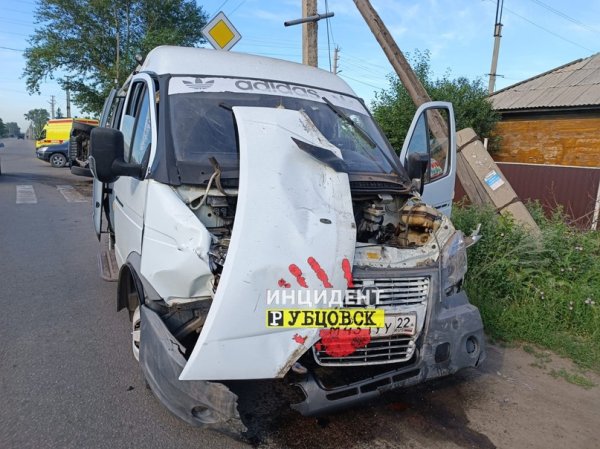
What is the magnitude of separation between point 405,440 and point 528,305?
9.02 feet

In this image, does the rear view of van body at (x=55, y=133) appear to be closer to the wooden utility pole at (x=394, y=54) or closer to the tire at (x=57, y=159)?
the tire at (x=57, y=159)

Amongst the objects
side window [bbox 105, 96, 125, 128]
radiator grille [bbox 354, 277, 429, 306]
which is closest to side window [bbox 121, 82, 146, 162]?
side window [bbox 105, 96, 125, 128]

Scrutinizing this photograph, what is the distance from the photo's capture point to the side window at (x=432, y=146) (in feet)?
16.5

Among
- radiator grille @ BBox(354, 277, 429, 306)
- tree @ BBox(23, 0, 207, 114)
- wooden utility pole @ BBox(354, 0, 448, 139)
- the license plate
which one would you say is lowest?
the license plate

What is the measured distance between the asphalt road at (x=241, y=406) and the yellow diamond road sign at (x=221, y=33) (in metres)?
4.93

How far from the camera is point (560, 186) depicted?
1065 cm

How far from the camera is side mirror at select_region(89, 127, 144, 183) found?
3.19 metres

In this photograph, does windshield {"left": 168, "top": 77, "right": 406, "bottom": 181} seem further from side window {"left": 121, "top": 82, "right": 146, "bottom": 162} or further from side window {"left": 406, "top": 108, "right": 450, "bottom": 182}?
side window {"left": 406, "top": 108, "right": 450, "bottom": 182}

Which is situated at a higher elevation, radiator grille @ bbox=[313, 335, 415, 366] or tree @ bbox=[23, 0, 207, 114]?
tree @ bbox=[23, 0, 207, 114]

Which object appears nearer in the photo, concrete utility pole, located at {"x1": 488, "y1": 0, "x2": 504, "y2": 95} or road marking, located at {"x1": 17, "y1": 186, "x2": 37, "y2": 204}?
road marking, located at {"x1": 17, "y1": 186, "x2": 37, "y2": 204}

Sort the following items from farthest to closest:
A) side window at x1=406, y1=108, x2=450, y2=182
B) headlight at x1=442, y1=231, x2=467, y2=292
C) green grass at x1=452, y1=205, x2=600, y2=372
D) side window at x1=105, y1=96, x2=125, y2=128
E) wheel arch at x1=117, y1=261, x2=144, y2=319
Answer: side window at x1=105, y1=96, x2=125, y2=128 < side window at x1=406, y1=108, x2=450, y2=182 < green grass at x1=452, y1=205, x2=600, y2=372 < wheel arch at x1=117, y1=261, x2=144, y2=319 < headlight at x1=442, y1=231, x2=467, y2=292

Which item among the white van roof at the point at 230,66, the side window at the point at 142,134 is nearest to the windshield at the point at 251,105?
the white van roof at the point at 230,66

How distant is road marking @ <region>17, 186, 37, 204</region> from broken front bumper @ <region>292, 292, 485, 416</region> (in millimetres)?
11593

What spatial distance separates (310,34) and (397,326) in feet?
25.0
